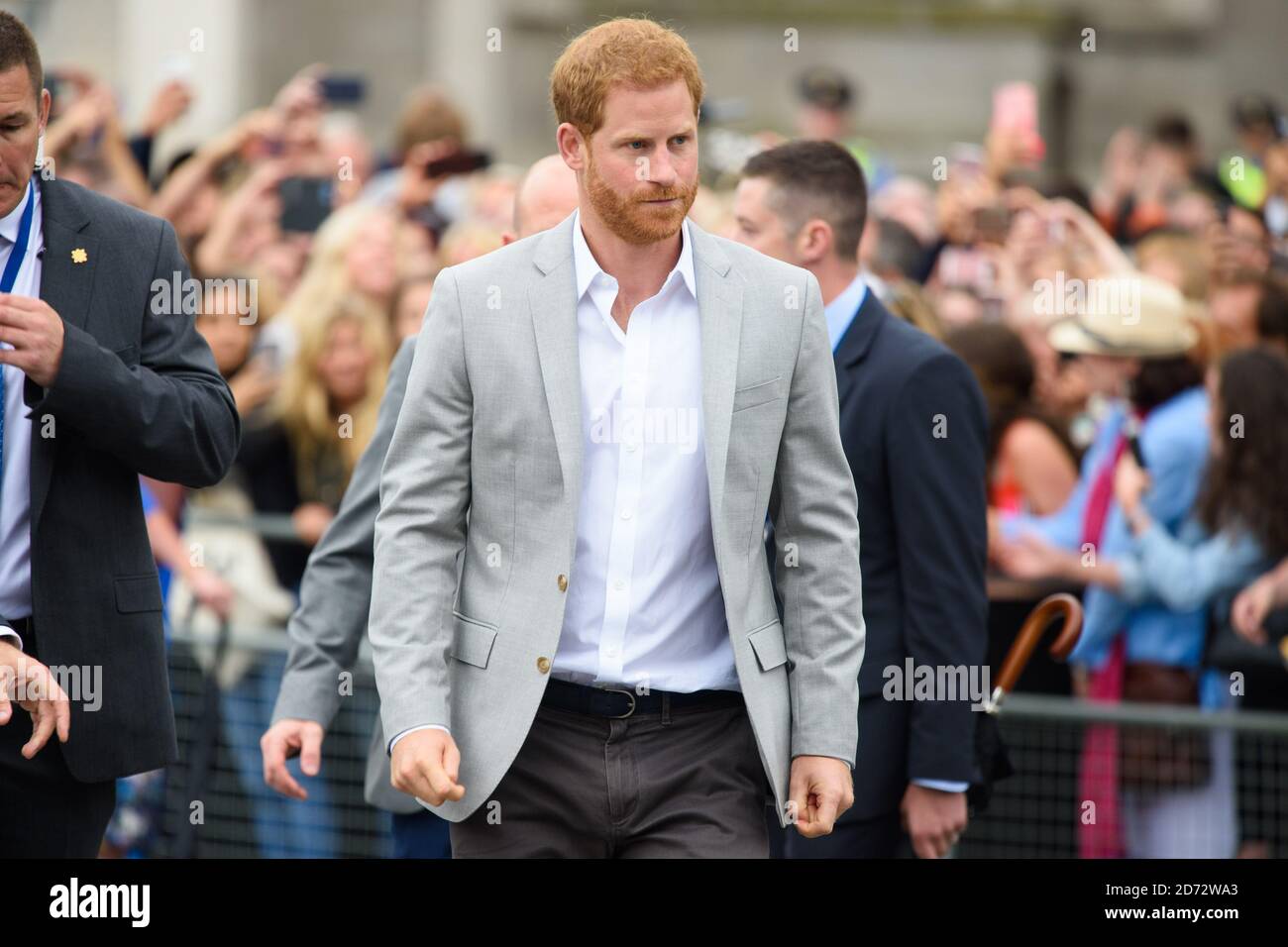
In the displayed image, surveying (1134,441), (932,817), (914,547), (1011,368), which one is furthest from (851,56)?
(932,817)

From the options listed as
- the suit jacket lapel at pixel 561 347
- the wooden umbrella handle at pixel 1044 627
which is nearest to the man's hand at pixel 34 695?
the suit jacket lapel at pixel 561 347

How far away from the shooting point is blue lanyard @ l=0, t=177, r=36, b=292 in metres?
4.21

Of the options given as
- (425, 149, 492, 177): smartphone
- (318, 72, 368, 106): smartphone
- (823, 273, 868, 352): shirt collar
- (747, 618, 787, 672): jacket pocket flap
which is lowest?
(747, 618, 787, 672): jacket pocket flap

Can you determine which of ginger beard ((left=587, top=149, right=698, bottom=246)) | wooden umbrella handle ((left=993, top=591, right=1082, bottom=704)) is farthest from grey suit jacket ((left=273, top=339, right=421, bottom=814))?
wooden umbrella handle ((left=993, top=591, right=1082, bottom=704))

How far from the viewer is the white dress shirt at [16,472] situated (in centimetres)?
418

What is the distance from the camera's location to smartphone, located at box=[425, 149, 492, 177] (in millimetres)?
10891

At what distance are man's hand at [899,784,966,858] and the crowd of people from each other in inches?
64.8

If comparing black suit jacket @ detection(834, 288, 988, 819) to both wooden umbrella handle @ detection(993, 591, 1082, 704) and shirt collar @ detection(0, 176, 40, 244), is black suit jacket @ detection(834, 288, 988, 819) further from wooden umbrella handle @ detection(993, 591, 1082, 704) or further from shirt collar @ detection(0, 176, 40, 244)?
shirt collar @ detection(0, 176, 40, 244)

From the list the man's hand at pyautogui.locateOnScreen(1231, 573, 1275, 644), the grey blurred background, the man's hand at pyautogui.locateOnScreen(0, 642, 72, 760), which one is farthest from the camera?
the grey blurred background

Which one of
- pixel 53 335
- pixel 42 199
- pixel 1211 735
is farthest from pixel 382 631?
pixel 1211 735

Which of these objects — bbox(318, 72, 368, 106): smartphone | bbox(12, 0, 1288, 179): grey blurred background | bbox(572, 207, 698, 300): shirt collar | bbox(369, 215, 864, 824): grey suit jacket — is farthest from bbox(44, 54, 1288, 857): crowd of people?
bbox(12, 0, 1288, 179): grey blurred background

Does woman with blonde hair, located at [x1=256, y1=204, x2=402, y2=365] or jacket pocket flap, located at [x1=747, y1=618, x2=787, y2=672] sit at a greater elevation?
woman with blonde hair, located at [x1=256, y1=204, x2=402, y2=365]

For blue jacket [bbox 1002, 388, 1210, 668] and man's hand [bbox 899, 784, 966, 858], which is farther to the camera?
blue jacket [bbox 1002, 388, 1210, 668]

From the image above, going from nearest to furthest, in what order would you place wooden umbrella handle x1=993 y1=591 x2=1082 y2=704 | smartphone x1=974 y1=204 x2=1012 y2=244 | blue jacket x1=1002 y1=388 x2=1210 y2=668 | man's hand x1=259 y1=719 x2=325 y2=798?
man's hand x1=259 y1=719 x2=325 y2=798 → wooden umbrella handle x1=993 y1=591 x2=1082 y2=704 → blue jacket x1=1002 y1=388 x2=1210 y2=668 → smartphone x1=974 y1=204 x2=1012 y2=244
